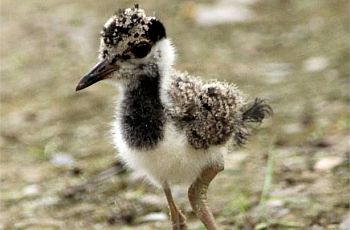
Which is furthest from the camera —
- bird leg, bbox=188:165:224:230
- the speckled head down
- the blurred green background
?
the blurred green background

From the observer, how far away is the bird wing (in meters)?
3.18

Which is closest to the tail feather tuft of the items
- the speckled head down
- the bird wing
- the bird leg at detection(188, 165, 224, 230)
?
the bird wing

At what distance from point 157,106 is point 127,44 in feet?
0.78

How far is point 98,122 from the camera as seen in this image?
5.00 meters

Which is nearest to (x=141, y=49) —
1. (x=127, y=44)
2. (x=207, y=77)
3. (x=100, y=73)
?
(x=127, y=44)

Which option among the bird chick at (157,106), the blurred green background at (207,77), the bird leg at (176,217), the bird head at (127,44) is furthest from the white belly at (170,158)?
the blurred green background at (207,77)

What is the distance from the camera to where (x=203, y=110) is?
321cm

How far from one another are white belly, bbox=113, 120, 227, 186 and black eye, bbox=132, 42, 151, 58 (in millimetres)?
256

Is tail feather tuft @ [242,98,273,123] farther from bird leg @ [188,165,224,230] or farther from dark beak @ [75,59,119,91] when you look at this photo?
dark beak @ [75,59,119,91]

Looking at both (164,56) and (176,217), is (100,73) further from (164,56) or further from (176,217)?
(176,217)

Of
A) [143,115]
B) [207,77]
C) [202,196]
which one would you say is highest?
[207,77]

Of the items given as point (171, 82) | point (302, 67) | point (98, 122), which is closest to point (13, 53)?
point (98, 122)

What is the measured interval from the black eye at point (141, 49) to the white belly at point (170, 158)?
256 mm

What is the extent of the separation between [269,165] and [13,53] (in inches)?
97.6
